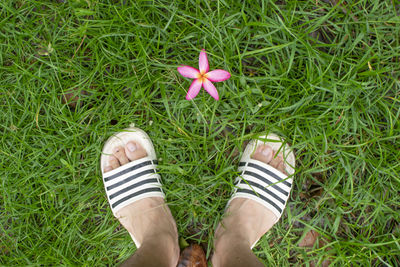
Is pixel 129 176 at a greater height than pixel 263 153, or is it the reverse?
pixel 263 153

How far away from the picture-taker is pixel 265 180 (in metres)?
1.77

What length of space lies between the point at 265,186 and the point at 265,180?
38 millimetres

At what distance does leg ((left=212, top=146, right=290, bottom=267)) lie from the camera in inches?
62.6

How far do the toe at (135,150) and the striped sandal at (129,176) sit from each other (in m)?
0.02

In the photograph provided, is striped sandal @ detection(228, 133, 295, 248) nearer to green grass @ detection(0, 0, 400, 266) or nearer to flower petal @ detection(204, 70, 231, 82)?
green grass @ detection(0, 0, 400, 266)

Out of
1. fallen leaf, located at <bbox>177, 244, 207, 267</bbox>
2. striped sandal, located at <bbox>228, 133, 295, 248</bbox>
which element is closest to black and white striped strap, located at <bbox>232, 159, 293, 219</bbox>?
striped sandal, located at <bbox>228, 133, 295, 248</bbox>

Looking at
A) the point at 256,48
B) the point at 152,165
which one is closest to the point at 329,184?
the point at 256,48

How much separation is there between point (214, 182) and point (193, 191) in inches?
5.7

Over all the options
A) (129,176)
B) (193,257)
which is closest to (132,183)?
(129,176)

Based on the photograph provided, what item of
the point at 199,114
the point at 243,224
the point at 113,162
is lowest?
the point at 243,224

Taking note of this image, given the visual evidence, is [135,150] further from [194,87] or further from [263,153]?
[263,153]

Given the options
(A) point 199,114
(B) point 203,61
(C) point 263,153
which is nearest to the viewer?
(B) point 203,61

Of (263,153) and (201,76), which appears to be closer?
(201,76)

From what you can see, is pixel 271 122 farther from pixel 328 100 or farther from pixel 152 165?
pixel 152 165
